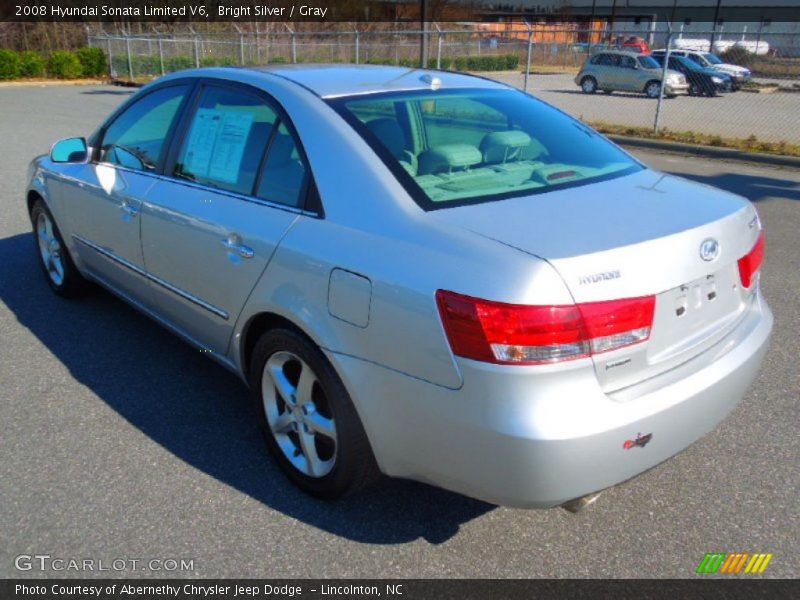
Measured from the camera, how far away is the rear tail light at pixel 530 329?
6.75ft

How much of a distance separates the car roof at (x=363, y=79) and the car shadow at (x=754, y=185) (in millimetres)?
6090

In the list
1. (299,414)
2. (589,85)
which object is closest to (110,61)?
(589,85)

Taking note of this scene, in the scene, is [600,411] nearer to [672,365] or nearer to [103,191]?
[672,365]

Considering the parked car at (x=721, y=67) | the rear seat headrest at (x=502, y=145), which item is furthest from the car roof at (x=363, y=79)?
the parked car at (x=721, y=67)

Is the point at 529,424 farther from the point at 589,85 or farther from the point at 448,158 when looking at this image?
the point at 589,85

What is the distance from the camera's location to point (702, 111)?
20328 mm

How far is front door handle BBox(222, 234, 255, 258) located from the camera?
2.87 metres

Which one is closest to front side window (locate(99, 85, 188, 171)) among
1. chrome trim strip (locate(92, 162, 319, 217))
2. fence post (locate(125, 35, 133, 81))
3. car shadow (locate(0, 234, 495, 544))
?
chrome trim strip (locate(92, 162, 319, 217))

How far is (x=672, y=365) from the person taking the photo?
2.34m

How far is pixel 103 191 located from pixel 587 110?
17512 millimetres

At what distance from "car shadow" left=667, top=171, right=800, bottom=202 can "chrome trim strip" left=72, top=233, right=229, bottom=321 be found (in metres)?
7.10

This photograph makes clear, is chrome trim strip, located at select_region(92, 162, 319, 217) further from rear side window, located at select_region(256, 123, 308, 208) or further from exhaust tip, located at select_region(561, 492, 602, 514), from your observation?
exhaust tip, located at select_region(561, 492, 602, 514)
